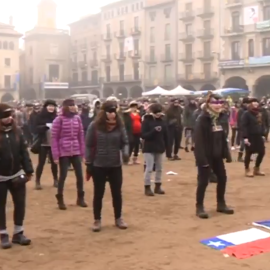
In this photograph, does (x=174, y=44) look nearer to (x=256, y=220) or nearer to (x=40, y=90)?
(x=40, y=90)

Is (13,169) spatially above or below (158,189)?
above

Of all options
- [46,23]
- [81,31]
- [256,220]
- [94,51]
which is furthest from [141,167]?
[46,23]

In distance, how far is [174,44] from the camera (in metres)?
50.8

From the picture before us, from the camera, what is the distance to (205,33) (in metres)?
46.7

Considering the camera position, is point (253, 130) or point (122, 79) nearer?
point (253, 130)

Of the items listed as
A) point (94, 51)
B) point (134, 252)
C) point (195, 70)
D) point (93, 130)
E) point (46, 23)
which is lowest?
point (134, 252)

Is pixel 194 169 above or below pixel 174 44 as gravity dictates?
below

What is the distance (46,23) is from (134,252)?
71.7 meters

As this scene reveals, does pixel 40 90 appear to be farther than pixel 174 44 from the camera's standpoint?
Yes

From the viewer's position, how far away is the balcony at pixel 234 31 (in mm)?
42469

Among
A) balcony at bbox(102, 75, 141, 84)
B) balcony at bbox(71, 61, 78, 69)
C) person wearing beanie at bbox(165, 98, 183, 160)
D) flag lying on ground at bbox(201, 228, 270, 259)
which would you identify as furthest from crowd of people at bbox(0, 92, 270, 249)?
balcony at bbox(71, 61, 78, 69)

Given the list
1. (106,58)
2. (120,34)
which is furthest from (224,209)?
(106,58)

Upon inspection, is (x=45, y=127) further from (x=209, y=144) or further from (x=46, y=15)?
(x=46, y=15)

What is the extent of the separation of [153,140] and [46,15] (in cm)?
6903
